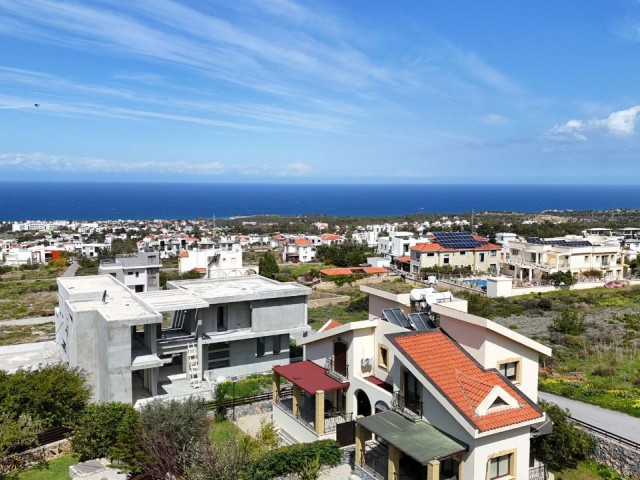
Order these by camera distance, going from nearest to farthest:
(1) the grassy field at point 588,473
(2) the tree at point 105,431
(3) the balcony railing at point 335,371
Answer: (1) the grassy field at point 588,473 → (2) the tree at point 105,431 → (3) the balcony railing at point 335,371

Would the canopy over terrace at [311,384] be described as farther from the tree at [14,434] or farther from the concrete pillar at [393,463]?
the tree at [14,434]

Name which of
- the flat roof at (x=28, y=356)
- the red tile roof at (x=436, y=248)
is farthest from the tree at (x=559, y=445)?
the red tile roof at (x=436, y=248)

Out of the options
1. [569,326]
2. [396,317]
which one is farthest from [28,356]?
[569,326]

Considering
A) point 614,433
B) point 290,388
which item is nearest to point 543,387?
point 614,433

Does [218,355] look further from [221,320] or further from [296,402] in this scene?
[296,402]

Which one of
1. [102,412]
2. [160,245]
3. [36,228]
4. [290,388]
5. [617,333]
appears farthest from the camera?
[36,228]

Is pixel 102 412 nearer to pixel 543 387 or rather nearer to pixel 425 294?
pixel 425 294

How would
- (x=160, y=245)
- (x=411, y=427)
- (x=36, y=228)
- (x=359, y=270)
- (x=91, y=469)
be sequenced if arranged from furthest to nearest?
(x=36, y=228)
(x=160, y=245)
(x=359, y=270)
(x=91, y=469)
(x=411, y=427)

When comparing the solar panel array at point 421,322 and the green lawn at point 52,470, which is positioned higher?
the solar panel array at point 421,322
